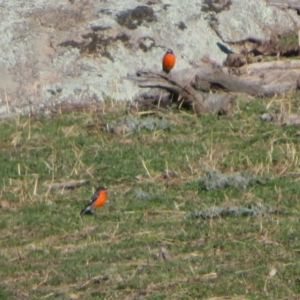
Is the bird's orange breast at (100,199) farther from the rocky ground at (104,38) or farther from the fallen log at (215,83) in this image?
the rocky ground at (104,38)

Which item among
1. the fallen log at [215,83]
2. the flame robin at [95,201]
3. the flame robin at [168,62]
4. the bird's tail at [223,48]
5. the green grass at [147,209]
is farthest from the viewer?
the bird's tail at [223,48]

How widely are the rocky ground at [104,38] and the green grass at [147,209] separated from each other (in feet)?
1.86

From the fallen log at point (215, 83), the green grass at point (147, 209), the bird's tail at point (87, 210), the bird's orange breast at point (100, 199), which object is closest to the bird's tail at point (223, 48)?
the fallen log at point (215, 83)

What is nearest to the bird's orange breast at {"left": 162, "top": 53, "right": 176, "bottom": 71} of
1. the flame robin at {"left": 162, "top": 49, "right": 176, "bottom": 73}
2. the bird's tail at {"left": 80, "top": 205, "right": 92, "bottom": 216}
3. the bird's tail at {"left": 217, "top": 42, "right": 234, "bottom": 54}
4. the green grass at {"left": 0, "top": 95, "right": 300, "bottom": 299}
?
the flame robin at {"left": 162, "top": 49, "right": 176, "bottom": 73}

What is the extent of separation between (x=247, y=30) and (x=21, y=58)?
310 centimetres

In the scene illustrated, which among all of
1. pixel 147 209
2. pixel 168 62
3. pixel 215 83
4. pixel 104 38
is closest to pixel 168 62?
pixel 168 62

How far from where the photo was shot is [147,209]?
29.5 feet

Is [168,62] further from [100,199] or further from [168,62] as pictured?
[100,199]

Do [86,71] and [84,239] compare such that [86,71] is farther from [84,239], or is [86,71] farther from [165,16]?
[84,239]

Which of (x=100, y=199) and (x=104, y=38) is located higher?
(x=100, y=199)

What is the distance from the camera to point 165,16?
1381cm

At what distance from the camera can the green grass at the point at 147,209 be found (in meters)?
7.20

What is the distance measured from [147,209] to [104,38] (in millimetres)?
4893

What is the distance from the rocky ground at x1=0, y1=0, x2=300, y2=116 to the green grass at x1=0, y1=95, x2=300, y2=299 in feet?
1.86
